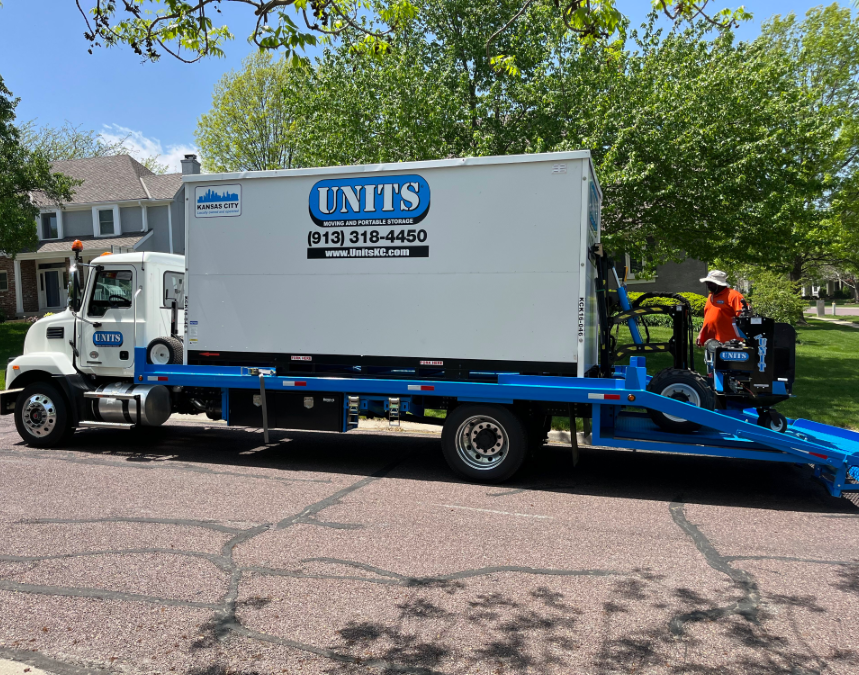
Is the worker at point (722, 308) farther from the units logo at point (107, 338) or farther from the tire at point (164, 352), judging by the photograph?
the units logo at point (107, 338)

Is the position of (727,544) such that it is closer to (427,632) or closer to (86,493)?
(427,632)

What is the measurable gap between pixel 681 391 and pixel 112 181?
31712 mm

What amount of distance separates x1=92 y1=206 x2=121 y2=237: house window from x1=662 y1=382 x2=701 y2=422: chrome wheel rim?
29664 millimetres

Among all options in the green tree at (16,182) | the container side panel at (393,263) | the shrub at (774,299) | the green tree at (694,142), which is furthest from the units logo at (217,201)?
the shrub at (774,299)

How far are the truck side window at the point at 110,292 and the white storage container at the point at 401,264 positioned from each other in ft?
3.60

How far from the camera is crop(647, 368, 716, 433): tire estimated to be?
22.6 feet

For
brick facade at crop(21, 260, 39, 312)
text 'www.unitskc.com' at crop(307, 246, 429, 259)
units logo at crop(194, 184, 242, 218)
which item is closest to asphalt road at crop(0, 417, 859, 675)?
text 'www.unitskc.com' at crop(307, 246, 429, 259)

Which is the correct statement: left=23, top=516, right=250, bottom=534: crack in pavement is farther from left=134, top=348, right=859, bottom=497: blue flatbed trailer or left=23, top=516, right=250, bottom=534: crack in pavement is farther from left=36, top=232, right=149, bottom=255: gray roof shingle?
left=36, top=232, right=149, bottom=255: gray roof shingle

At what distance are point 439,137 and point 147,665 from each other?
11890 millimetres

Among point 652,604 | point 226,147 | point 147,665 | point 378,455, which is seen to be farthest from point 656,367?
point 226,147

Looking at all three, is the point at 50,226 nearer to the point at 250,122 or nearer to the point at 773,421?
the point at 250,122

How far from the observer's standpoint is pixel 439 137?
45.0 ft

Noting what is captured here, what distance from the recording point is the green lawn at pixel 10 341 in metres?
17.4

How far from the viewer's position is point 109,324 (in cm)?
861
